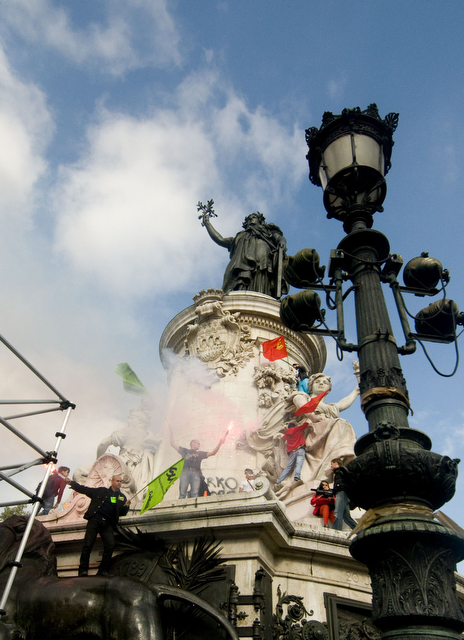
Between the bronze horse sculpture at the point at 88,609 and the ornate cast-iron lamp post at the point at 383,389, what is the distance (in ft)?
9.08

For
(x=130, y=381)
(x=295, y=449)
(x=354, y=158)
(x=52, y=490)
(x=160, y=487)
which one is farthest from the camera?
(x=130, y=381)

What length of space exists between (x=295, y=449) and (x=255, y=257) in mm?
9194

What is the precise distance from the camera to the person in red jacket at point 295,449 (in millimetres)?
9359

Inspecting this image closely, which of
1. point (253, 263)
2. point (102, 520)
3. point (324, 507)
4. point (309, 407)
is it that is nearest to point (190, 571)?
point (102, 520)

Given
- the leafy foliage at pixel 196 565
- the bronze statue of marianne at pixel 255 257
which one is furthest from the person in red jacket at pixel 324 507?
the bronze statue of marianne at pixel 255 257

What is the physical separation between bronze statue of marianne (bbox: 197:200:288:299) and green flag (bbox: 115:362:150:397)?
4.69 meters

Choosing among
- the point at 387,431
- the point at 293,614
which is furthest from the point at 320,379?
the point at 387,431

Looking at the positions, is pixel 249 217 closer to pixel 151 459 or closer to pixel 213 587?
pixel 151 459

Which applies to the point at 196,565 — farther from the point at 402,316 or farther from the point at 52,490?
the point at 52,490

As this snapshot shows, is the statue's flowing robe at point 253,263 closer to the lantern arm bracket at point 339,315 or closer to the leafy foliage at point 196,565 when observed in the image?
the leafy foliage at point 196,565

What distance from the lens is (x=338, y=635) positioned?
18.8 ft

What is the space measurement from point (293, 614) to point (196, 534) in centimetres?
148

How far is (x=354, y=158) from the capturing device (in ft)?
15.1

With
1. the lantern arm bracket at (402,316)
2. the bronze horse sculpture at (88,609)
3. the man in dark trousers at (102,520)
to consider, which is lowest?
the bronze horse sculpture at (88,609)
